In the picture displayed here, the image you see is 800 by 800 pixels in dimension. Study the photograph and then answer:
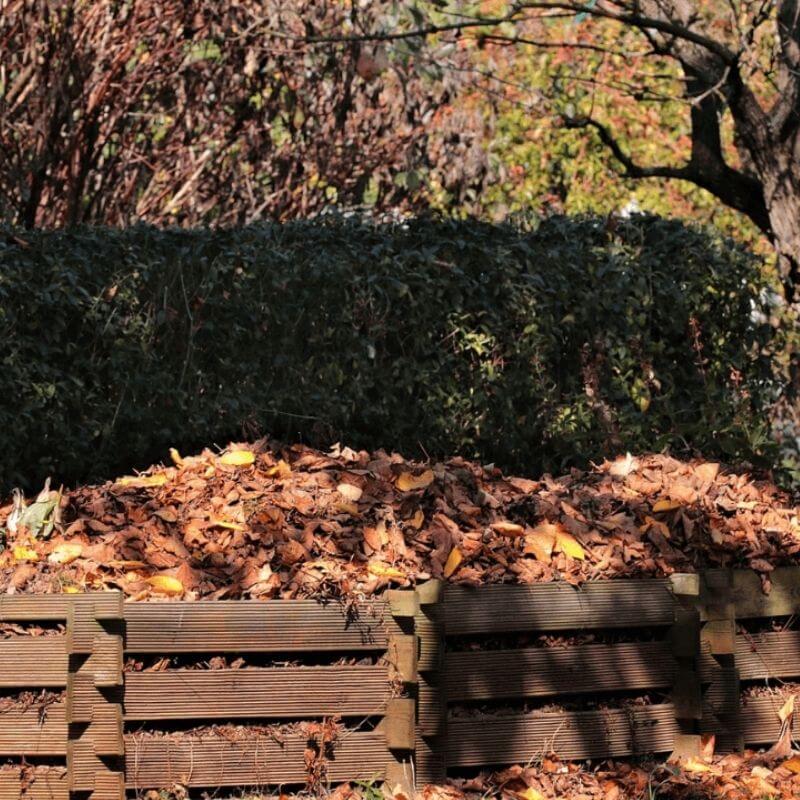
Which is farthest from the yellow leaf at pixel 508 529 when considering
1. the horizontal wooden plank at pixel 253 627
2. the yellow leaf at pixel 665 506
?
the horizontal wooden plank at pixel 253 627

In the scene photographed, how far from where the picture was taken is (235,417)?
702cm

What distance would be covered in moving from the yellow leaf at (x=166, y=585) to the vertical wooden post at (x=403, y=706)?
78cm

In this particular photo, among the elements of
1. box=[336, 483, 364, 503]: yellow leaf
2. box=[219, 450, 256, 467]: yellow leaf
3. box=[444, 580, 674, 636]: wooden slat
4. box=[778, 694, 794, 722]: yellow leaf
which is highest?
box=[219, 450, 256, 467]: yellow leaf

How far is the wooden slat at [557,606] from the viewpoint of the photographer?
15.7 ft

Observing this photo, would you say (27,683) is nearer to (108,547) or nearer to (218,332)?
(108,547)

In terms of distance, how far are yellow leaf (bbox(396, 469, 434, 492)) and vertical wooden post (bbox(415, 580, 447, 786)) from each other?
0.88 m

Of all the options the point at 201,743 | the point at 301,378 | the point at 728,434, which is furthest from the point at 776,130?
the point at 201,743

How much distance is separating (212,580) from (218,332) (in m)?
2.35

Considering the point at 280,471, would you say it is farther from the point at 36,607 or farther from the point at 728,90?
the point at 728,90

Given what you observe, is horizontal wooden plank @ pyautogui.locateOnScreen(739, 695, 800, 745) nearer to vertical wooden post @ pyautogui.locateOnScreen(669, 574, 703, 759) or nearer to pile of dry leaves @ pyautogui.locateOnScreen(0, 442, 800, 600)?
vertical wooden post @ pyautogui.locateOnScreen(669, 574, 703, 759)

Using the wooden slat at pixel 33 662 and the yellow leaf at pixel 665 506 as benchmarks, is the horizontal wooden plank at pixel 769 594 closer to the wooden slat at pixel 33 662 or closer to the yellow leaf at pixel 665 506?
the yellow leaf at pixel 665 506

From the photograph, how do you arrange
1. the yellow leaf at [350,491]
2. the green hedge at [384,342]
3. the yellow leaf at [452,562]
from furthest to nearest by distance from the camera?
the green hedge at [384,342], the yellow leaf at [350,491], the yellow leaf at [452,562]

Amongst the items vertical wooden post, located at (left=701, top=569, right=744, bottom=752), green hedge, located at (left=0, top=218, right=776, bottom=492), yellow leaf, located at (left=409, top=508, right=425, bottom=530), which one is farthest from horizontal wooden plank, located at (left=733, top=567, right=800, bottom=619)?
green hedge, located at (left=0, top=218, right=776, bottom=492)

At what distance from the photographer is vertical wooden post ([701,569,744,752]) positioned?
16.9 feet
